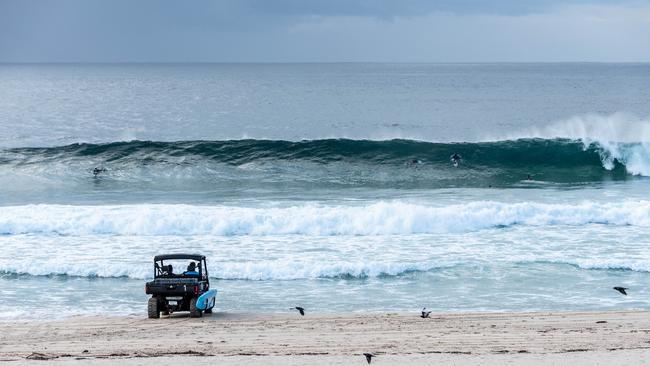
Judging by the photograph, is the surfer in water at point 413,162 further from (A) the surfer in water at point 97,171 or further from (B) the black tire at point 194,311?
(B) the black tire at point 194,311

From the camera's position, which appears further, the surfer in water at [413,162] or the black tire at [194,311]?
the surfer in water at [413,162]

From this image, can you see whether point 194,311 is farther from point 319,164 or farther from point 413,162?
point 413,162

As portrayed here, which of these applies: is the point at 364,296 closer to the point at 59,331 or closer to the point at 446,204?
the point at 59,331

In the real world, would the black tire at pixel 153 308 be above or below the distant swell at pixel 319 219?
below

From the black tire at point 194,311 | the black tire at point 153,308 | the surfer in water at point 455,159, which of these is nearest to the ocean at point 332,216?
the surfer in water at point 455,159

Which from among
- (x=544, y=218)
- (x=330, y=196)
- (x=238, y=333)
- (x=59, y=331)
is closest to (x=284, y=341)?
(x=238, y=333)

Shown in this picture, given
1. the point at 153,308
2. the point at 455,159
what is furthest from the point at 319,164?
the point at 153,308

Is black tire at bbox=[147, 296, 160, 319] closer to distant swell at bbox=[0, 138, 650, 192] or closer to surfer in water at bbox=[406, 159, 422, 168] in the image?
distant swell at bbox=[0, 138, 650, 192]

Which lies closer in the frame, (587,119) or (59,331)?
(59,331)

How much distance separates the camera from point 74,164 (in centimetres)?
3516

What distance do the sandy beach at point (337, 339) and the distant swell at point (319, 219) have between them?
7103mm

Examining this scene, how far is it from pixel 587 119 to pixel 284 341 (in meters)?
46.1

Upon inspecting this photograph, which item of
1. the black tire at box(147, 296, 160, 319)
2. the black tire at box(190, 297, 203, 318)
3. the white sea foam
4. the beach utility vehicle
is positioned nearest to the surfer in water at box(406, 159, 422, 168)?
the white sea foam

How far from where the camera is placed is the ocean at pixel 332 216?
16.1m
